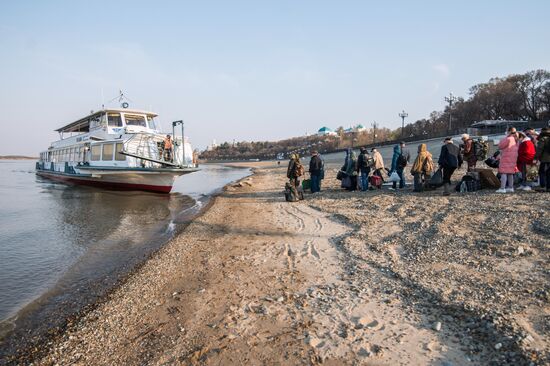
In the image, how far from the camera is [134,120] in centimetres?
2075

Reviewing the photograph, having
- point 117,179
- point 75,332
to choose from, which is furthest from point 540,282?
point 117,179

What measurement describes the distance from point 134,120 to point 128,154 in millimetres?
5193

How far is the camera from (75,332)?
4.13 metres

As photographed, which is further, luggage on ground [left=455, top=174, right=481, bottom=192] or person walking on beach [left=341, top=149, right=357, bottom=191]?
person walking on beach [left=341, top=149, right=357, bottom=191]

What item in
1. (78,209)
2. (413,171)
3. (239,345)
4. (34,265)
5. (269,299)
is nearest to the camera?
(239,345)

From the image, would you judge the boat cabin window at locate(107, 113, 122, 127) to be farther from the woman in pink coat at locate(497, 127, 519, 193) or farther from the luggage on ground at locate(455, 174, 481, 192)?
the woman in pink coat at locate(497, 127, 519, 193)

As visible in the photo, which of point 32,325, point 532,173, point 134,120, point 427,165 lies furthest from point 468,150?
point 134,120

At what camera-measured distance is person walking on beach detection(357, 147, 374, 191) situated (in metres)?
12.2

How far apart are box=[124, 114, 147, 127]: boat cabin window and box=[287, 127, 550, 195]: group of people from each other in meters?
12.5

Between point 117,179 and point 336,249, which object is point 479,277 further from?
point 117,179

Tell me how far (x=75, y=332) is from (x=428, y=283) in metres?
4.41

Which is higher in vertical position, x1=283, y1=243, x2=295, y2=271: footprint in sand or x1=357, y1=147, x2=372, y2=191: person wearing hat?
x1=357, y1=147, x2=372, y2=191: person wearing hat

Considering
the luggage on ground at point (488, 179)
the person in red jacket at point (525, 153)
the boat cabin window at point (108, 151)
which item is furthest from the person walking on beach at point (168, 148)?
the person in red jacket at point (525, 153)

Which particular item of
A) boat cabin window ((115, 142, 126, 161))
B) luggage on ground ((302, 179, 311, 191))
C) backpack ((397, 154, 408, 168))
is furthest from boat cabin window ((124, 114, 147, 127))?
backpack ((397, 154, 408, 168))
